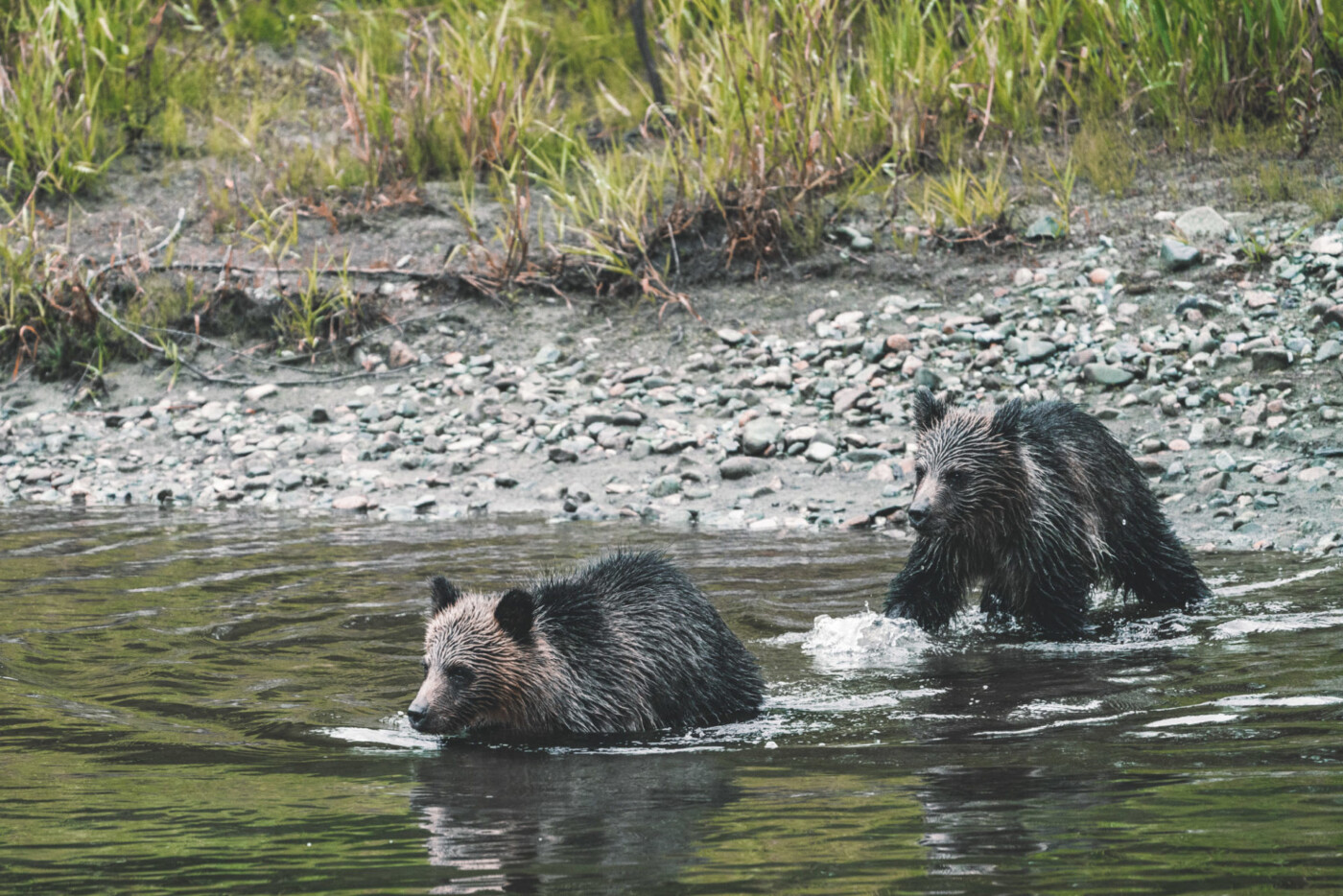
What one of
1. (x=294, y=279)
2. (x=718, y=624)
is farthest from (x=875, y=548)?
(x=294, y=279)

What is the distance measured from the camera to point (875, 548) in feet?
26.0

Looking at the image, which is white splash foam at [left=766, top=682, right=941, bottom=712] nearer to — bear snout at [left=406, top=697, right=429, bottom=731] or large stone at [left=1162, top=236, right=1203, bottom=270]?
bear snout at [left=406, top=697, right=429, bottom=731]

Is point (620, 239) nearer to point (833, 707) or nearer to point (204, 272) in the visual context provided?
point (204, 272)

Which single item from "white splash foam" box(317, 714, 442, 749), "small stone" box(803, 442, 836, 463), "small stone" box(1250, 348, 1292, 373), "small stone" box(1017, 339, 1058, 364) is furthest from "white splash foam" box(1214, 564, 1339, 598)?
"white splash foam" box(317, 714, 442, 749)

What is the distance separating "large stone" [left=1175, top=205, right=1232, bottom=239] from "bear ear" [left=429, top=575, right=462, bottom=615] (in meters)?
7.32

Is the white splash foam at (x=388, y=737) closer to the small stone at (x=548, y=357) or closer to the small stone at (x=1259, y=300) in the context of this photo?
the small stone at (x=548, y=357)

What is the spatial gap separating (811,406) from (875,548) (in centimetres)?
213

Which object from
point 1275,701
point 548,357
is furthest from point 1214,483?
point 548,357

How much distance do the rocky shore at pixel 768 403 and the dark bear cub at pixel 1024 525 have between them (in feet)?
3.83

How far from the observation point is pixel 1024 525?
641 cm

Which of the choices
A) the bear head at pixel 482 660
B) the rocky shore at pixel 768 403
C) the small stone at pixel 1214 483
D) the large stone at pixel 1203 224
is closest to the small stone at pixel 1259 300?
the rocky shore at pixel 768 403

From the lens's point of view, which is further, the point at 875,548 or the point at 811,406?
the point at 811,406

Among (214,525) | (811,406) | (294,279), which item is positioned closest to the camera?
(214,525)

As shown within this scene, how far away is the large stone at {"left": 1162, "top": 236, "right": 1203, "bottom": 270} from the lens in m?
10.3
